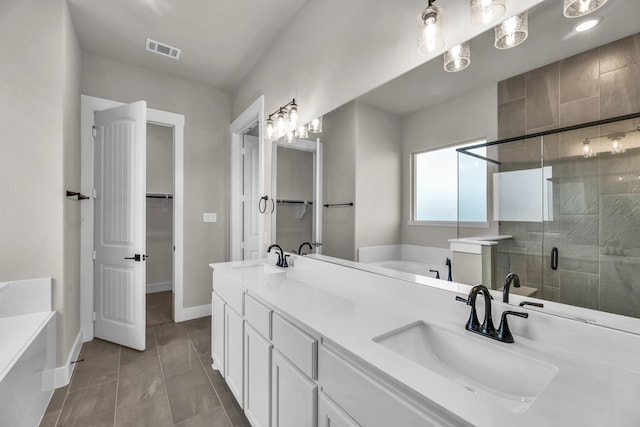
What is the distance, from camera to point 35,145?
80.4 inches

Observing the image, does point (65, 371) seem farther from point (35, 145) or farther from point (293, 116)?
point (293, 116)

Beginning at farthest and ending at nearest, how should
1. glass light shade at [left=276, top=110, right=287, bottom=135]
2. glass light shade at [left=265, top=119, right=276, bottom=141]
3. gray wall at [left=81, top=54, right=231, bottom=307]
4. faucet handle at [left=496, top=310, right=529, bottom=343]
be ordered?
1. gray wall at [left=81, top=54, right=231, bottom=307]
2. glass light shade at [left=265, top=119, right=276, bottom=141]
3. glass light shade at [left=276, top=110, right=287, bottom=135]
4. faucet handle at [left=496, top=310, right=529, bottom=343]

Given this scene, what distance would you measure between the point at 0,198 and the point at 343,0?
2.69 m

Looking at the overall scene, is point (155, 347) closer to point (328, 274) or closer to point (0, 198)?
point (0, 198)

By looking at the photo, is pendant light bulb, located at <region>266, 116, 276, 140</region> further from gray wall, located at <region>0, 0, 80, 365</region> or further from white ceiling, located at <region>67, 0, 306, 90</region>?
gray wall, located at <region>0, 0, 80, 365</region>

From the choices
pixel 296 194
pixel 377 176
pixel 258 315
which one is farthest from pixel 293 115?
pixel 258 315

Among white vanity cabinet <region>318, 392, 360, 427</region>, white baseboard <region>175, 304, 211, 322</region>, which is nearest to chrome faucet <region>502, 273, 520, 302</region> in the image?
white vanity cabinet <region>318, 392, 360, 427</region>

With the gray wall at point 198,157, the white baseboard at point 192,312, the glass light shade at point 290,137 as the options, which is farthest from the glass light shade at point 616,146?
the white baseboard at point 192,312

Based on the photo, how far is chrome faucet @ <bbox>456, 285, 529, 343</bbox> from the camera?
934mm

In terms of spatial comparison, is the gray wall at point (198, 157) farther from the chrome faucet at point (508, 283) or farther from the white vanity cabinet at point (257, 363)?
the chrome faucet at point (508, 283)

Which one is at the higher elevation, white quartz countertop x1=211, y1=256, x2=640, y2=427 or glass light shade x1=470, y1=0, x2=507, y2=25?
glass light shade x1=470, y1=0, x2=507, y2=25

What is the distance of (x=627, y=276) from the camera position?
815 millimetres

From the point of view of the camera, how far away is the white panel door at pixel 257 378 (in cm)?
138

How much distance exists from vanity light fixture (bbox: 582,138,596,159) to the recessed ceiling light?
1.13 ft
